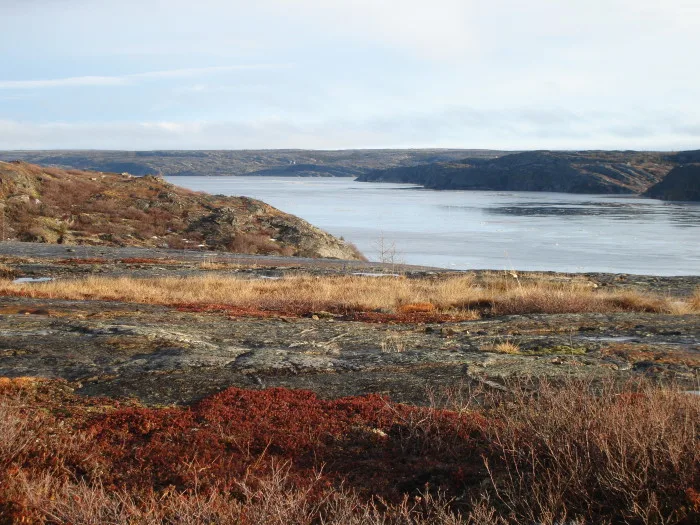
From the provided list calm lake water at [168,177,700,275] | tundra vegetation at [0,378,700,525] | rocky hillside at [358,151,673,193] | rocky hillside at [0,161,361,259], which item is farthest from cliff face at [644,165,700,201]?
tundra vegetation at [0,378,700,525]

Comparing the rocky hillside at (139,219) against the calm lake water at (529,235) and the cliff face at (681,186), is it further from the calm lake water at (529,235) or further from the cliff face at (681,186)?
the cliff face at (681,186)

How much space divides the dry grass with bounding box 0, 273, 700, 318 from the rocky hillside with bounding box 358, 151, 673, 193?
361 ft

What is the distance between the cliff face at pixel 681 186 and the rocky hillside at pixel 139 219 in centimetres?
7469

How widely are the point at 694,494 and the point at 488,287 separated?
15393 millimetres

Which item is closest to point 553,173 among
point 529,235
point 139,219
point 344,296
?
point 529,235

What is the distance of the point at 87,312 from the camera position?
11.5 metres

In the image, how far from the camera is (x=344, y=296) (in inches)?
607

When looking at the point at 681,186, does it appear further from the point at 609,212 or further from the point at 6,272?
the point at 6,272

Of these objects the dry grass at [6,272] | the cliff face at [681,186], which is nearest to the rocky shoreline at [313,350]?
the dry grass at [6,272]

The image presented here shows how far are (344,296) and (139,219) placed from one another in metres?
26.7

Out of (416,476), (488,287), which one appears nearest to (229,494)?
A: (416,476)

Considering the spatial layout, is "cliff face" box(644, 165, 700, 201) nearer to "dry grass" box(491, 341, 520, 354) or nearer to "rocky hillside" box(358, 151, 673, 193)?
"rocky hillside" box(358, 151, 673, 193)

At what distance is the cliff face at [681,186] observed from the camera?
97.7 metres

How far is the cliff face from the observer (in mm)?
97725
